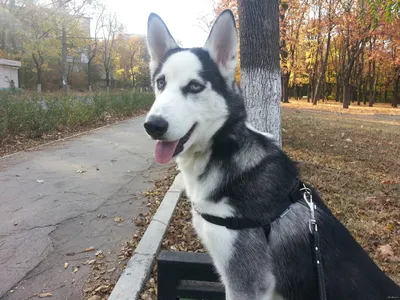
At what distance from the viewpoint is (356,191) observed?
491 centimetres

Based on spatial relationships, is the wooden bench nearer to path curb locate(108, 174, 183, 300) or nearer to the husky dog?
path curb locate(108, 174, 183, 300)

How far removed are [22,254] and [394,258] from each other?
13.1 feet

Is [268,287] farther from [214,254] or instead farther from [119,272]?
[119,272]

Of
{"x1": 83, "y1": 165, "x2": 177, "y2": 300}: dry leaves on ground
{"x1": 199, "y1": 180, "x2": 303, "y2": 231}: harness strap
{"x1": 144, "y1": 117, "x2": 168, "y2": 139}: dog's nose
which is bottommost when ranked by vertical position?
{"x1": 83, "y1": 165, "x2": 177, "y2": 300}: dry leaves on ground

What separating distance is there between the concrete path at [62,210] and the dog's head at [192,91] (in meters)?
1.92

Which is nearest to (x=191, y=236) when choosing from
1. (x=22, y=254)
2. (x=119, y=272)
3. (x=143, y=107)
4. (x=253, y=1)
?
(x=119, y=272)

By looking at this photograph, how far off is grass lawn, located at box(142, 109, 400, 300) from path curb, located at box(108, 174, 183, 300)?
105 millimetres

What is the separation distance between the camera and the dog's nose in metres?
1.84

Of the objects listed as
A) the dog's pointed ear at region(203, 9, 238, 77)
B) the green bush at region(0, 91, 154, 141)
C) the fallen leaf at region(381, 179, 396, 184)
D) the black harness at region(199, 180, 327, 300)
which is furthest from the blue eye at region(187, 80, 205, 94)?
the green bush at region(0, 91, 154, 141)

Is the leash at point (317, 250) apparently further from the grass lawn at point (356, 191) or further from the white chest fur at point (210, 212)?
the grass lawn at point (356, 191)

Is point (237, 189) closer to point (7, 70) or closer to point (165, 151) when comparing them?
point (165, 151)

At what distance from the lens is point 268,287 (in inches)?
71.7

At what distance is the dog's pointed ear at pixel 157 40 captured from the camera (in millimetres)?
2395

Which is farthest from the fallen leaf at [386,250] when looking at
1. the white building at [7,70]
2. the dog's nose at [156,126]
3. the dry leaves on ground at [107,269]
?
the white building at [7,70]
